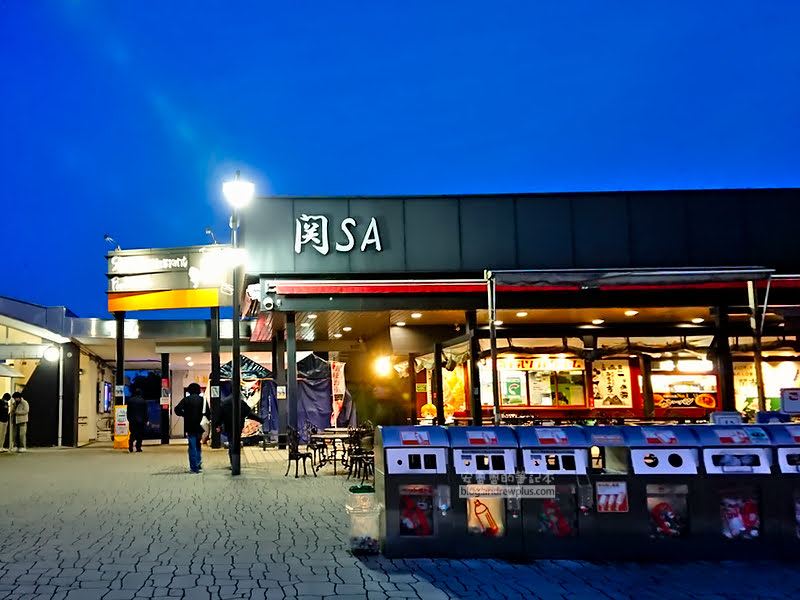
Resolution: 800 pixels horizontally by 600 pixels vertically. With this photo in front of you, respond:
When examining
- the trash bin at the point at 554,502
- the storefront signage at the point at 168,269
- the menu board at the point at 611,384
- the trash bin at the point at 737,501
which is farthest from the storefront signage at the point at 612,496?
the storefront signage at the point at 168,269

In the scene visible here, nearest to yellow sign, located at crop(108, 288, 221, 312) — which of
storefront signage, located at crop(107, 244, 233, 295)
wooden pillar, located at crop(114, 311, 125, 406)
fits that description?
storefront signage, located at crop(107, 244, 233, 295)

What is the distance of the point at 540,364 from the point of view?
18.0 m

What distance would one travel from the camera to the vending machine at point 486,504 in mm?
7293

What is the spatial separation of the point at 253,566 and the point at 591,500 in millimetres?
3088

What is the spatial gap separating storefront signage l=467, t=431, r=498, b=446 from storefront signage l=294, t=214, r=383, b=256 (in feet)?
31.5

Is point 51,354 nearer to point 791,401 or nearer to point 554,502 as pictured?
point 554,502

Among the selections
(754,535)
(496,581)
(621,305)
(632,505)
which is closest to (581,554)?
(632,505)

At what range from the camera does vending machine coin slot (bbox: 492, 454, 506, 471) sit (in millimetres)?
7355

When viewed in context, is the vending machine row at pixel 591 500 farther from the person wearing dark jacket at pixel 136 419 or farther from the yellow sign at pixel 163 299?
the yellow sign at pixel 163 299

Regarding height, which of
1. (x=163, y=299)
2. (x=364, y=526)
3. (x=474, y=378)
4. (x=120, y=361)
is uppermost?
(x=163, y=299)

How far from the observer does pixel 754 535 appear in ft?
23.9

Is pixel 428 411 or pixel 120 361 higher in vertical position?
pixel 120 361

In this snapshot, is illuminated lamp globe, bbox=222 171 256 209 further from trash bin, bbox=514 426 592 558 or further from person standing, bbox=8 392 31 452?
person standing, bbox=8 392 31 452

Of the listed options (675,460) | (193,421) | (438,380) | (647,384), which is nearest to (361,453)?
(193,421)
